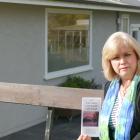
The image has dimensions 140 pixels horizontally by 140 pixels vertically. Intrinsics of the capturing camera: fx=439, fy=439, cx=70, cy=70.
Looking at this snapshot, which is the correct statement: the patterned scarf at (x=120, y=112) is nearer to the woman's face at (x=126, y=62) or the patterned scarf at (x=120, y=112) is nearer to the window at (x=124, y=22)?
the woman's face at (x=126, y=62)

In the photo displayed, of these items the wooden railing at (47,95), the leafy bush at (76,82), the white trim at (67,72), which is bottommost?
the leafy bush at (76,82)

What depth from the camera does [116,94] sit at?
101 inches

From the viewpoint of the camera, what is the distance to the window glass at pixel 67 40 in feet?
36.1

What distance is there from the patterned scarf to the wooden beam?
391 millimetres

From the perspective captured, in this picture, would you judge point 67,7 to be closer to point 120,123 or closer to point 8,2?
point 8,2

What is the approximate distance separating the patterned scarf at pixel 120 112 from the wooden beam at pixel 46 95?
1.28ft

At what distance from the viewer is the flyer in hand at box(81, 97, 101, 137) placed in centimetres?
271

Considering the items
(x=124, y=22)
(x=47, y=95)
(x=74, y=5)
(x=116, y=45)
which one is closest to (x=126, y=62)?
(x=116, y=45)

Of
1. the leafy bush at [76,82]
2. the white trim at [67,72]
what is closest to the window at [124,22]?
the white trim at [67,72]

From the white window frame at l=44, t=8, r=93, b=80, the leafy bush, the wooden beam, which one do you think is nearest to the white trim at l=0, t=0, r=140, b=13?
the white window frame at l=44, t=8, r=93, b=80

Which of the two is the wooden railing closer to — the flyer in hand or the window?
the flyer in hand

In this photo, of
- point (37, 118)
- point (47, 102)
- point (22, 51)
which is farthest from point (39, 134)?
point (47, 102)

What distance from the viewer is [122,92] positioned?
2.55 m

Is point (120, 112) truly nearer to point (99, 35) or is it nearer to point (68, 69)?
point (68, 69)
